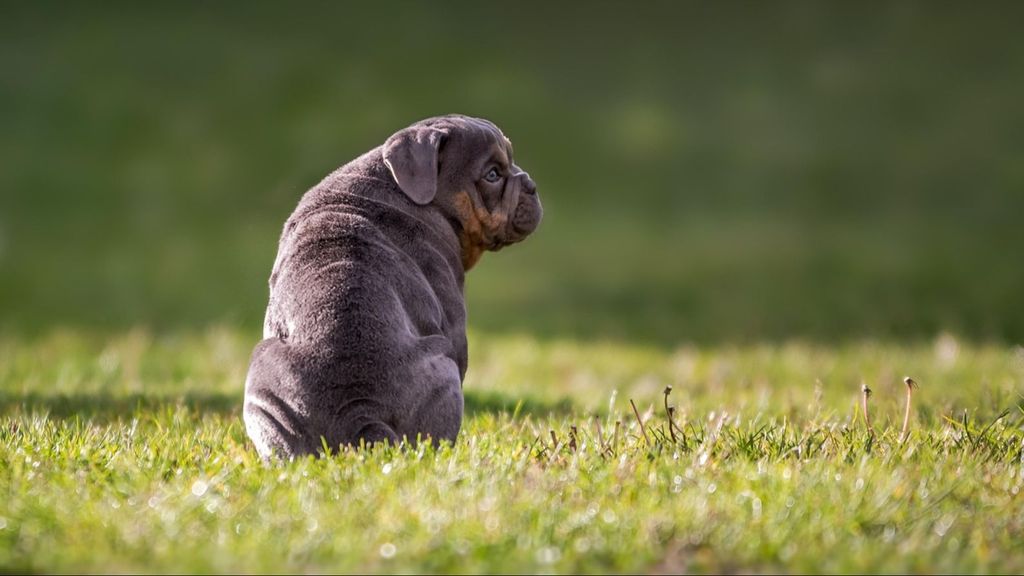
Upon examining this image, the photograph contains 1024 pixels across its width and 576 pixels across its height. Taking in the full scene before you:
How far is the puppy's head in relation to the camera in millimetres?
5633

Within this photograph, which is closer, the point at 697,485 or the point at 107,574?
the point at 107,574

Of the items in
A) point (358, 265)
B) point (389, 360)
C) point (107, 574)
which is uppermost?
point (358, 265)

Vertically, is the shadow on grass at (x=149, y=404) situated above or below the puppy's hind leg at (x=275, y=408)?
below

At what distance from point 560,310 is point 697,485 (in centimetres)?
820

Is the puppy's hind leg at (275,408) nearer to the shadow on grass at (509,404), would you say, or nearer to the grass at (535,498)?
the grass at (535,498)

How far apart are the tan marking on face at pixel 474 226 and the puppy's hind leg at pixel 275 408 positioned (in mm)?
1074

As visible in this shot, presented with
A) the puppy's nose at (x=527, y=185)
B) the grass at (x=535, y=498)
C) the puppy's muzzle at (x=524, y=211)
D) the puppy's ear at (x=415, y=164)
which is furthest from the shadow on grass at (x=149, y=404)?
the puppy's ear at (x=415, y=164)

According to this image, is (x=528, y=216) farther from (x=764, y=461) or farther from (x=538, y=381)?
(x=538, y=381)

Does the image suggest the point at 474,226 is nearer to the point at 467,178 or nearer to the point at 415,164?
the point at 467,178

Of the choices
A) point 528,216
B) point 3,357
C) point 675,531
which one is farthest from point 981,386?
point 3,357

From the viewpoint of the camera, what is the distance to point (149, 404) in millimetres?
7164

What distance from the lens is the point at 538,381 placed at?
30.3ft

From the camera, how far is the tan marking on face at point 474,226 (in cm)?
579

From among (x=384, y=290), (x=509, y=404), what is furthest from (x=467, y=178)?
(x=509, y=404)
